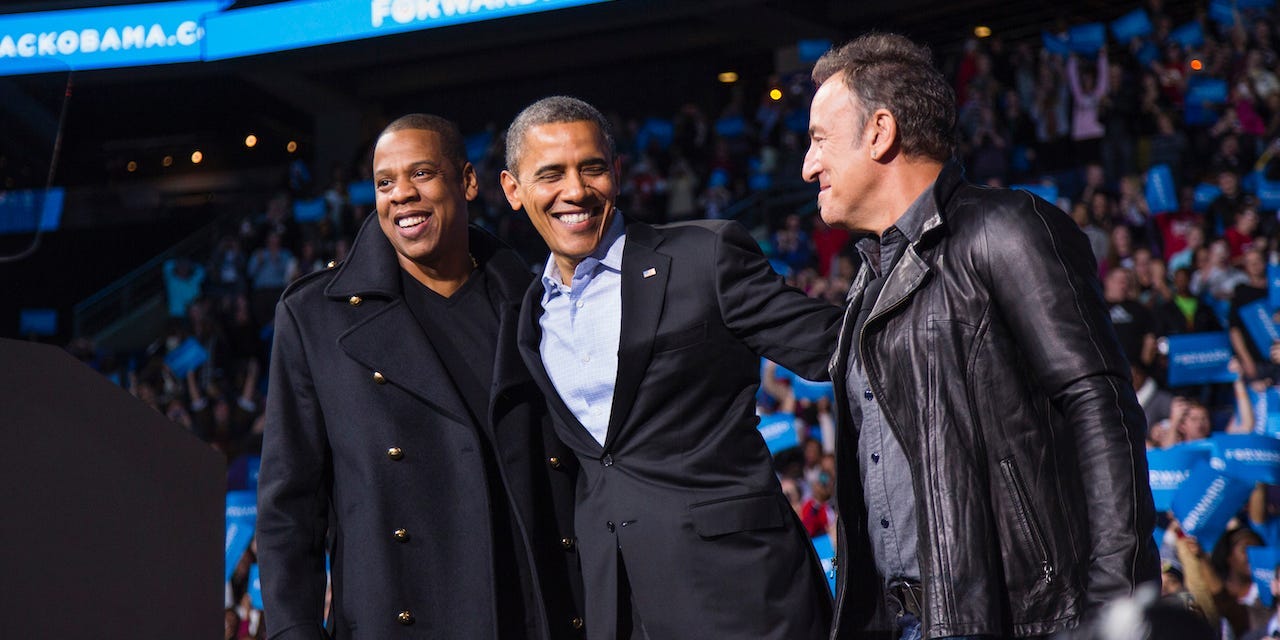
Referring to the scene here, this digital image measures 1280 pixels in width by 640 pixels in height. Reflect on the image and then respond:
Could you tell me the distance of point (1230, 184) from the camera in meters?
9.20

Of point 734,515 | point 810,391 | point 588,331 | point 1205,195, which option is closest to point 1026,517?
point 734,515

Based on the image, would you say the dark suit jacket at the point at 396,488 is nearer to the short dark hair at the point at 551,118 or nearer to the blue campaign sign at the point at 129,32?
the short dark hair at the point at 551,118

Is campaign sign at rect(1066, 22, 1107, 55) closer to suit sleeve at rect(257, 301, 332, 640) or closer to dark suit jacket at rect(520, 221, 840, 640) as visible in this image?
dark suit jacket at rect(520, 221, 840, 640)

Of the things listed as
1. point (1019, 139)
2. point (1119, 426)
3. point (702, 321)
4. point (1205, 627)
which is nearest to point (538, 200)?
point (702, 321)

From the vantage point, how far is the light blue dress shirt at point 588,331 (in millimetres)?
2566

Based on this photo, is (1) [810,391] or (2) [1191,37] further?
(2) [1191,37]

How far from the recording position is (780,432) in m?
7.24

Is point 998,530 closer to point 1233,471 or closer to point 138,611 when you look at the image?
point 138,611

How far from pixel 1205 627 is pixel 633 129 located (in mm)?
14369

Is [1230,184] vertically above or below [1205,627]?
above

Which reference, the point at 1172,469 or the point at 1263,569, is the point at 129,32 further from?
the point at 1263,569

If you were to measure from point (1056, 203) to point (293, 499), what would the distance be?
7.50 m

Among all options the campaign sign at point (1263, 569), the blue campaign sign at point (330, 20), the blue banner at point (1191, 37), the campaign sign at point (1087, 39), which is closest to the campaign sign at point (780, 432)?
the campaign sign at point (1263, 569)

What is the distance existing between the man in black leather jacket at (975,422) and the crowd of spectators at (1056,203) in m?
2.21
